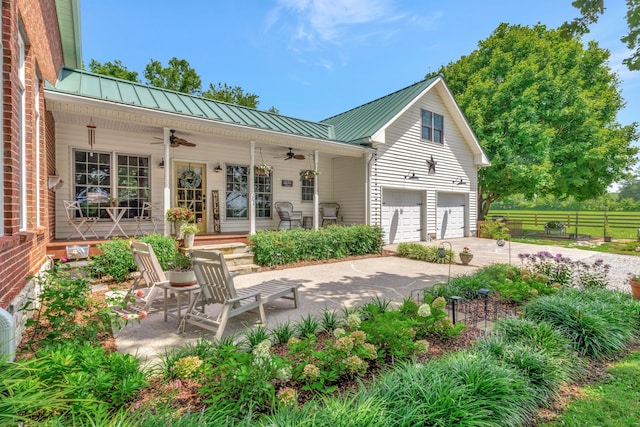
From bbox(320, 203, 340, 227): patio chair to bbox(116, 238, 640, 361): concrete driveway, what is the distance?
2244mm

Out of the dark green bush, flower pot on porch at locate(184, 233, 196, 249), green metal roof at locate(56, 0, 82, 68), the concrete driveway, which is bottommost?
the concrete driveway

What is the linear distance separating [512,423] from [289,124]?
405 inches

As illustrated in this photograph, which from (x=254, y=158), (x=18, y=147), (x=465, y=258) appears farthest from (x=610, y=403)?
(x=254, y=158)

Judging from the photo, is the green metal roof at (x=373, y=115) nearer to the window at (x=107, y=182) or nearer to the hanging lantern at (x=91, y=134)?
the window at (x=107, y=182)

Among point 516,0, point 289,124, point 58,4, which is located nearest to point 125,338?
point 516,0

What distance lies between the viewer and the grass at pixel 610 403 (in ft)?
7.25

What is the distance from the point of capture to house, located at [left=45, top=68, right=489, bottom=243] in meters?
7.41

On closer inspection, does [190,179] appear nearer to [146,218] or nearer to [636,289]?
[146,218]

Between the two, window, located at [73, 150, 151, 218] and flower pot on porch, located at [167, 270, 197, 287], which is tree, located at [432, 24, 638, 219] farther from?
flower pot on porch, located at [167, 270, 197, 287]

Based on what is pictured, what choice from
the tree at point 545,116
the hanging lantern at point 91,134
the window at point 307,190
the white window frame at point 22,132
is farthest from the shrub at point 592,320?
the tree at point 545,116

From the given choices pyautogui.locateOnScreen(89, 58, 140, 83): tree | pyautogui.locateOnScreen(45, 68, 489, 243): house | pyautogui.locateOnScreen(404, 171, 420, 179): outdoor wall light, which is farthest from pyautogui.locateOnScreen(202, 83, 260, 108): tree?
pyautogui.locateOnScreen(404, 171, 420, 179): outdoor wall light

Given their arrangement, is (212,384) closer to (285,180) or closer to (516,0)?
(516,0)

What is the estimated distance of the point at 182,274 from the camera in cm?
391

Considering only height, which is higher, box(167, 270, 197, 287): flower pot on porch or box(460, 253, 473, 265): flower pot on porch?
box(167, 270, 197, 287): flower pot on porch
